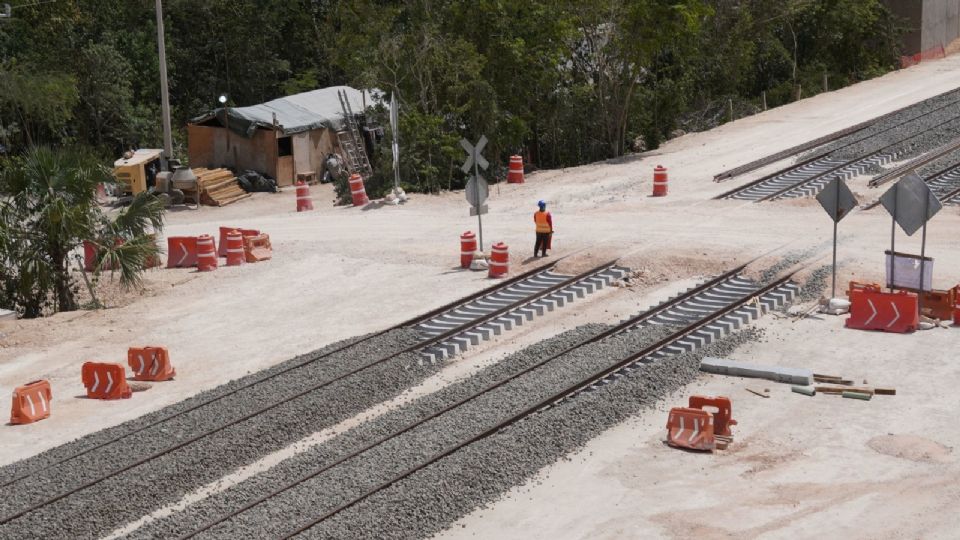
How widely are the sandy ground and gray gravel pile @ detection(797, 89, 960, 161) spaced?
5.76 ft

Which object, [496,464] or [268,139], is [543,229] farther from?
[268,139]

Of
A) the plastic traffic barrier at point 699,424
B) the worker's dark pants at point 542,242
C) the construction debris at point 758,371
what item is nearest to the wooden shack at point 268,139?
the worker's dark pants at point 542,242

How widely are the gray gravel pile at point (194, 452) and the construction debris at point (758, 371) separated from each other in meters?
4.32

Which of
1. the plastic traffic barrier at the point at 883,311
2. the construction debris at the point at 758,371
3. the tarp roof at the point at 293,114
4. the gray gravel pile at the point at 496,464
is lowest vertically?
the gray gravel pile at the point at 496,464

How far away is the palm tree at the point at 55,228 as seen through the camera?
25391 mm

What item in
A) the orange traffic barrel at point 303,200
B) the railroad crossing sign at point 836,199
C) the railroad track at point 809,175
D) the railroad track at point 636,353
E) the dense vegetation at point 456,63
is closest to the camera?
the railroad track at point 636,353

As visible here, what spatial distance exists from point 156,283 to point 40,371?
618 centimetres

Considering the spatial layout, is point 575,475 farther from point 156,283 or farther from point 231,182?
point 231,182

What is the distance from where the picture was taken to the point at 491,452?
16.3 meters

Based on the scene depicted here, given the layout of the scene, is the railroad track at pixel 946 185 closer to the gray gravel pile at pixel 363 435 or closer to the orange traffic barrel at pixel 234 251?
the gray gravel pile at pixel 363 435

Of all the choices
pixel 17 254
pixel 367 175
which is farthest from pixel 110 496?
pixel 367 175

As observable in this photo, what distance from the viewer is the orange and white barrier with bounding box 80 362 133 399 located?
20.0 m

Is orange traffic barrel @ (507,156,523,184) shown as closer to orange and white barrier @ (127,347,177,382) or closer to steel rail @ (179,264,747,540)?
steel rail @ (179,264,747,540)

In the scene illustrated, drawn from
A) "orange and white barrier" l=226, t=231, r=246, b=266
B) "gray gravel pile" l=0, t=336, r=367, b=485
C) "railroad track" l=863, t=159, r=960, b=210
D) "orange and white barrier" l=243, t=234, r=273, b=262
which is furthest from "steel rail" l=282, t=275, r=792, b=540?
"orange and white barrier" l=226, t=231, r=246, b=266
